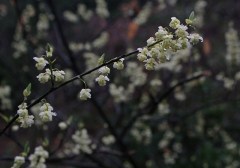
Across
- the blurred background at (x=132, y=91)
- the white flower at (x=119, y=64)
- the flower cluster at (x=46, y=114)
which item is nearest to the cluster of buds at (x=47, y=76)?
the flower cluster at (x=46, y=114)

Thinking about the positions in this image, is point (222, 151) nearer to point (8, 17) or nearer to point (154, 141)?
point (154, 141)

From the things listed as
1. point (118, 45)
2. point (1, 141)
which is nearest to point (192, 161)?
point (118, 45)

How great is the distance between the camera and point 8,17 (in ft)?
27.6

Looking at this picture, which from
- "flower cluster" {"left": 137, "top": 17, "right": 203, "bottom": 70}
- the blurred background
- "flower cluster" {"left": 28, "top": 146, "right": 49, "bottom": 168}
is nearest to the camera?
"flower cluster" {"left": 137, "top": 17, "right": 203, "bottom": 70}

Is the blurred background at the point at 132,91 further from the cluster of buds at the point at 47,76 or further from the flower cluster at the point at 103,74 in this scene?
the cluster of buds at the point at 47,76

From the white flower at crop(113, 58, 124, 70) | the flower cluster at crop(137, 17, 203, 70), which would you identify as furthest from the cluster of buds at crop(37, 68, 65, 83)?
the flower cluster at crop(137, 17, 203, 70)

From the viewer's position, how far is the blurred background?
10.6ft

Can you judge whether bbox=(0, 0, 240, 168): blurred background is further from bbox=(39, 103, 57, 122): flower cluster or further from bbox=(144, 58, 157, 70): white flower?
bbox=(39, 103, 57, 122): flower cluster

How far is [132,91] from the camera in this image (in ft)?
12.6

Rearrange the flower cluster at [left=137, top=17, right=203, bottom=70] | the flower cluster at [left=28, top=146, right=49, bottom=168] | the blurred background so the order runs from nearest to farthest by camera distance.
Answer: the flower cluster at [left=137, top=17, right=203, bottom=70], the flower cluster at [left=28, top=146, right=49, bottom=168], the blurred background

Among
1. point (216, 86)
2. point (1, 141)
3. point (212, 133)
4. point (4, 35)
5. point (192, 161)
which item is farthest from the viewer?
point (1, 141)

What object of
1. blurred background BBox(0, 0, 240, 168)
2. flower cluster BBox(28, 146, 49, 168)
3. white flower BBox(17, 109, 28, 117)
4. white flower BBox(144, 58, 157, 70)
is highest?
blurred background BBox(0, 0, 240, 168)

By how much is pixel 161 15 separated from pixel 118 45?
79.8 inches

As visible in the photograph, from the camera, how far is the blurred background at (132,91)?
3225mm
